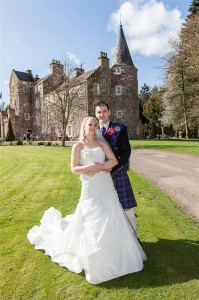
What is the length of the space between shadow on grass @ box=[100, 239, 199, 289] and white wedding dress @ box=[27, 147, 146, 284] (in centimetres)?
15

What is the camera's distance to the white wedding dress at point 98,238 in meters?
4.26

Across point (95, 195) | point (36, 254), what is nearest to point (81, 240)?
point (95, 195)

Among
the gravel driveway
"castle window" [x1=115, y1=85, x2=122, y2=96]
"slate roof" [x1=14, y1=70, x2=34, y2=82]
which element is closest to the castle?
"castle window" [x1=115, y1=85, x2=122, y2=96]

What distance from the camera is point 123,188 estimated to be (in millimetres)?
5086

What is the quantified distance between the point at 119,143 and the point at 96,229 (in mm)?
1586

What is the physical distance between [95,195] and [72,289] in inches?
57.0

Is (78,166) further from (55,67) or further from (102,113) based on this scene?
(55,67)

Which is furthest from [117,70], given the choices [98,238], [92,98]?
[98,238]

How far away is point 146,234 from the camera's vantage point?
5863mm

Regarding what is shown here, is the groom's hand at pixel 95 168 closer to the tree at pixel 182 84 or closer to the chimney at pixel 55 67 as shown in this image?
the tree at pixel 182 84

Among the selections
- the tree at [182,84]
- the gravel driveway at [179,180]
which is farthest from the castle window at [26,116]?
the gravel driveway at [179,180]

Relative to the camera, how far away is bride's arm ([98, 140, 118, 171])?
4653 millimetres

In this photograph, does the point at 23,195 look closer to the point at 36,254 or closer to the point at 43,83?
the point at 36,254

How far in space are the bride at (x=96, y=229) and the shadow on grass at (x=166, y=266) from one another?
0.14 meters
